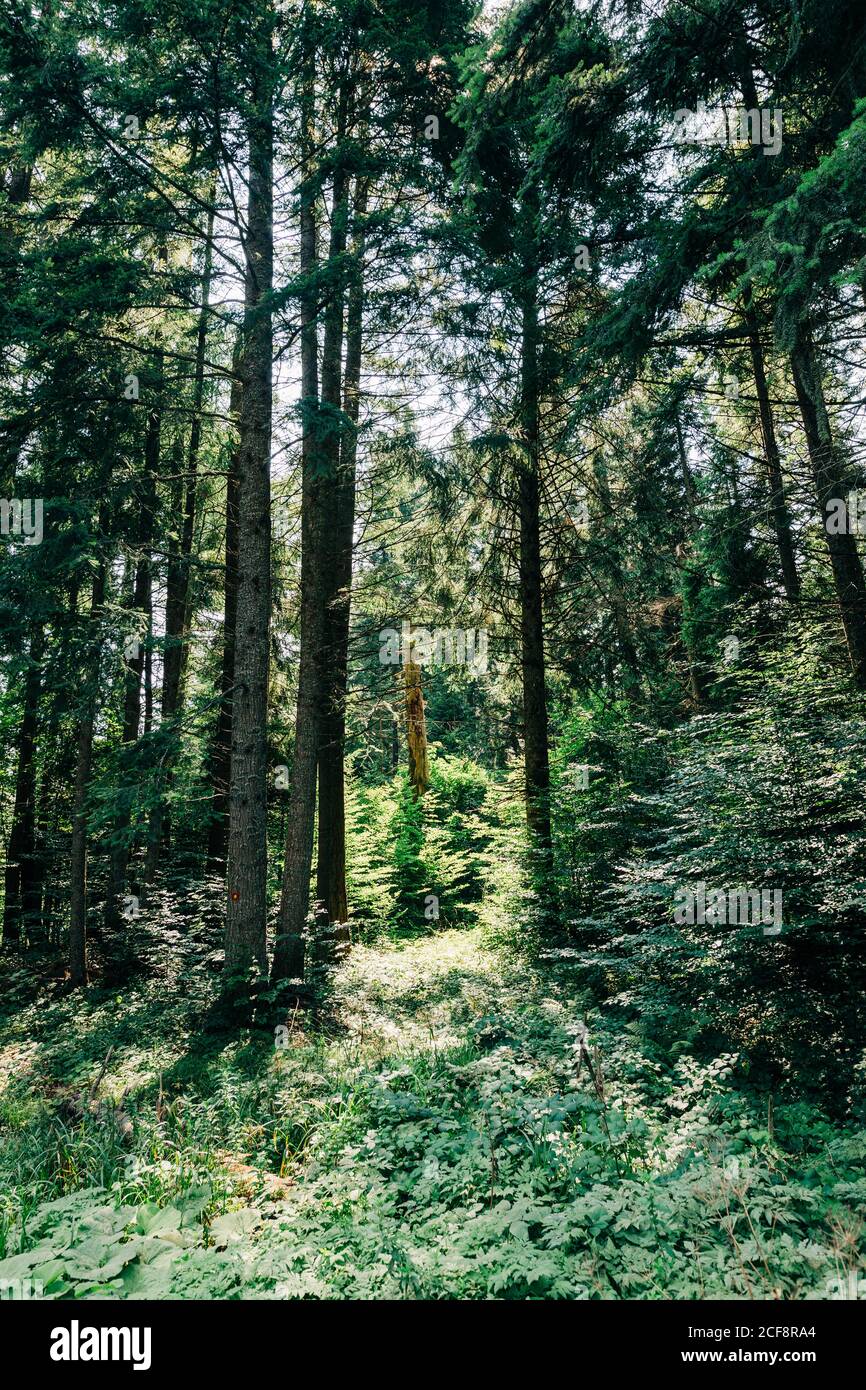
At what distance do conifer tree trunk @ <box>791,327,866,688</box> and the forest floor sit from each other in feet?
15.5

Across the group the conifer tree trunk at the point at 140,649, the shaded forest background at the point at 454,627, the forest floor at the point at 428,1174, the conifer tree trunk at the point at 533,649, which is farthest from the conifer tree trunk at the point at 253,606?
the conifer tree trunk at the point at 533,649

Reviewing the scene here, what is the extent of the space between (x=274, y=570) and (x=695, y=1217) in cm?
966

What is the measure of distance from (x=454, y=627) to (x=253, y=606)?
11.0 ft

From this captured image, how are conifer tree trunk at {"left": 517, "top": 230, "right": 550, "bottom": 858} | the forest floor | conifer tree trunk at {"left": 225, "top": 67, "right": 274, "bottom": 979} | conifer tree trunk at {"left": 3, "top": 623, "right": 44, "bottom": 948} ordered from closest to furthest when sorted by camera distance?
the forest floor, conifer tree trunk at {"left": 225, "top": 67, "right": 274, "bottom": 979}, conifer tree trunk at {"left": 517, "top": 230, "right": 550, "bottom": 858}, conifer tree trunk at {"left": 3, "top": 623, "right": 44, "bottom": 948}

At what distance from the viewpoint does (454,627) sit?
10.1 m

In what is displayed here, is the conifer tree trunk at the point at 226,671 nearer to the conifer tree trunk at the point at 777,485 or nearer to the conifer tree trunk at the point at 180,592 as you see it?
the conifer tree trunk at the point at 180,592

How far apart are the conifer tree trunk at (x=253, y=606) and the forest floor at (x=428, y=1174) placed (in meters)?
1.45

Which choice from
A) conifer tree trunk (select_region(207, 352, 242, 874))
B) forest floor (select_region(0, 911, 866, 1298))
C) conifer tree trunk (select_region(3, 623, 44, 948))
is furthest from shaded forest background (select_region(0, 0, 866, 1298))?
conifer tree trunk (select_region(3, 623, 44, 948))

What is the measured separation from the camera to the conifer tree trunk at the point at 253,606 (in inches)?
292

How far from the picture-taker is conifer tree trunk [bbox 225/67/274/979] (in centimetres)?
743

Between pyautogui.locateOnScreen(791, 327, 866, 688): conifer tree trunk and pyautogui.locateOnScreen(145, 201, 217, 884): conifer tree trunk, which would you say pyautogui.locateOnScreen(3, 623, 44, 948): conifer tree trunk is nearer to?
pyautogui.locateOnScreen(145, 201, 217, 884): conifer tree trunk

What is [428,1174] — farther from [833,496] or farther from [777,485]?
[777,485]

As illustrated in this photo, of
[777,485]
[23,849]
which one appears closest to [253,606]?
[777,485]

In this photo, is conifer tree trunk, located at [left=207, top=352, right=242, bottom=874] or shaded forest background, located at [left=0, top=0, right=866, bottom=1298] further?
conifer tree trunk, located at [left=207, top=352, right=242, bottom=874]
